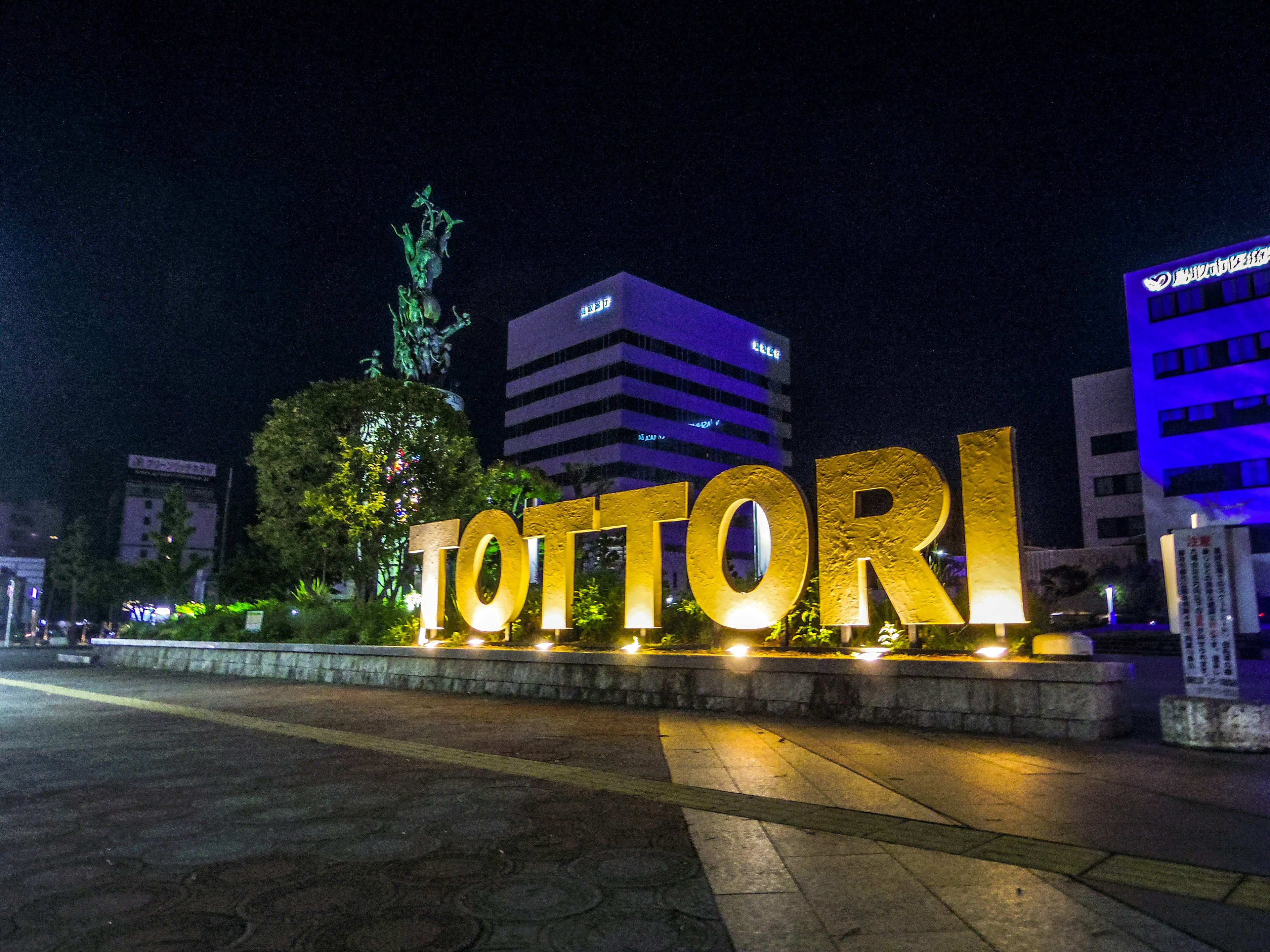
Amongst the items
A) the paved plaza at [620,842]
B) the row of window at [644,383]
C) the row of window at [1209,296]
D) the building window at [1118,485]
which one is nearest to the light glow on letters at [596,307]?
the row of window at [644,383]

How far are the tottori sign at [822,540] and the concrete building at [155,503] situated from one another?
86.6m

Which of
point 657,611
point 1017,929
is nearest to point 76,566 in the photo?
point 657,611

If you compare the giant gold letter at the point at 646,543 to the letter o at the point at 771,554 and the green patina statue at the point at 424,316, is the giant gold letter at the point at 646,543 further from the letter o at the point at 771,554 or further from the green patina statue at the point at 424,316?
the green patina statue at the point at 424,316

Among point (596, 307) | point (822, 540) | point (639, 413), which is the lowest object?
point (822, 540)

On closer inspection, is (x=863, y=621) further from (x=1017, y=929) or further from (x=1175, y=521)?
(x=1175, y=521)

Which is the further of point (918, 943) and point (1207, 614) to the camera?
point (1207, 614)

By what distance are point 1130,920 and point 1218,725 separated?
5.49 m

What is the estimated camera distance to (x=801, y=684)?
37.7ft

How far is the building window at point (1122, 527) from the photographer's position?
55.9 metres

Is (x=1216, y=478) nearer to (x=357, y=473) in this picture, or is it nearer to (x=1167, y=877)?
(x=357, y=473)

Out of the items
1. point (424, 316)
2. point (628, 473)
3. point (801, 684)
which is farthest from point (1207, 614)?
point (628, 473)

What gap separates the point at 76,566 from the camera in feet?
218

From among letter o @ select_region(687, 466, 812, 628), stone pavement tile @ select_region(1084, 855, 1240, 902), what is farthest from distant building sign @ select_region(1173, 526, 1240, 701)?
letter o @ select_region(687, 466, 812, 628)

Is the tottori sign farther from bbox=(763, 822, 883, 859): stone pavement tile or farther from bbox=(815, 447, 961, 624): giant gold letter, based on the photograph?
bbox=(763, 822, 883, 859): stone pavement tile
